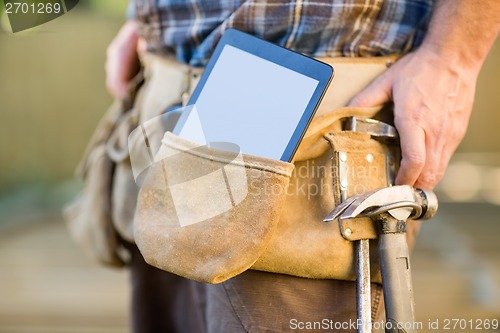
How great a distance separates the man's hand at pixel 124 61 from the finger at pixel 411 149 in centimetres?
79

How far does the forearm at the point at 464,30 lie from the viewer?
958mm

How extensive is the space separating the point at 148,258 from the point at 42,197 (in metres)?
4.45

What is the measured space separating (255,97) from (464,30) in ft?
1.03

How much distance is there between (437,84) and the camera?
97 centimetres

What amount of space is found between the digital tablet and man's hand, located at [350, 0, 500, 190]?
0.12m

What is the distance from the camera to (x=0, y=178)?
5.08 metres

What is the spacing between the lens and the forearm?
0.96 metres

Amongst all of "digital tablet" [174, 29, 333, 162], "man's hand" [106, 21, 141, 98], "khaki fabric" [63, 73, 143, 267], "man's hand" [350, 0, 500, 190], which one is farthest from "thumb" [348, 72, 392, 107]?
"man's hand" [106, 21, 141, 98]

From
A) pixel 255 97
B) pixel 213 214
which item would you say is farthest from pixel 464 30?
pixel 213 214

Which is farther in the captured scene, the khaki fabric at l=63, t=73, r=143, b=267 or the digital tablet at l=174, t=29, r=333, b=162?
the khaki fabric at l=63, t=73, r=143, b=267

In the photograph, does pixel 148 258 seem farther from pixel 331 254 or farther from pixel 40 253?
pixel 40 253

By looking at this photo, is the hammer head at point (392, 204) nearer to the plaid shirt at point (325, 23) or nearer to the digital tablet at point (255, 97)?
the digital tablet at point (255, 97)

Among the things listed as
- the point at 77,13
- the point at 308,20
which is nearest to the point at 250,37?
the point at 308,20

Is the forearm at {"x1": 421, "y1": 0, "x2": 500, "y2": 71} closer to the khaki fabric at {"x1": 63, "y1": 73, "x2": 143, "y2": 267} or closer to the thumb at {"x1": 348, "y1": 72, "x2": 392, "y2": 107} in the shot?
the thumb at {"x1": 348, "y1": 72, "x2": 392, "y2": 107}
